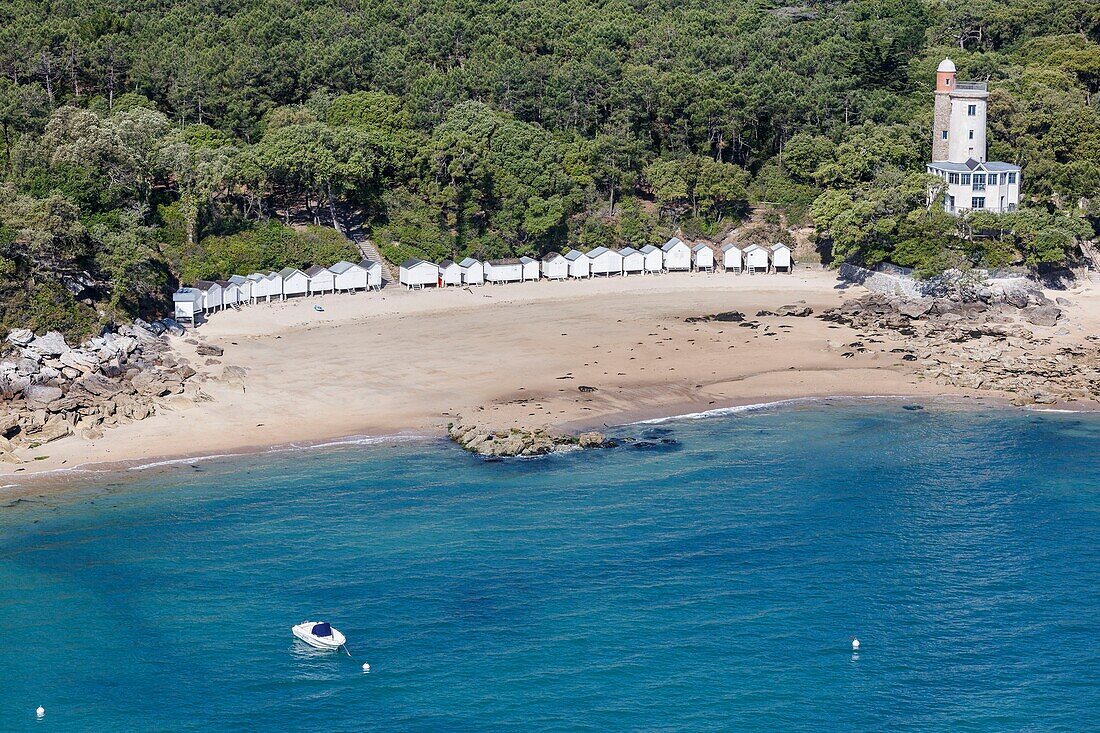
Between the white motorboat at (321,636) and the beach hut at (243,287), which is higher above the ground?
the beach hut at (243,287)

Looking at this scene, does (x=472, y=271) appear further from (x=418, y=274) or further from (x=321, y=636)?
(x=321, y=636)

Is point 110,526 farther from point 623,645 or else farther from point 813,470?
point 813,470

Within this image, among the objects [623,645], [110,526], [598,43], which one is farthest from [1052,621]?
[598,43]

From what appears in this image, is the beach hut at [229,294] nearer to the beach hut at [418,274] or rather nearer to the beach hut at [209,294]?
the beach hut at [209,294]

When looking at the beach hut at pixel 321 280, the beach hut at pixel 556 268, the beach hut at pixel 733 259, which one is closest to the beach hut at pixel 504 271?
the beach hut at pixel 556 268

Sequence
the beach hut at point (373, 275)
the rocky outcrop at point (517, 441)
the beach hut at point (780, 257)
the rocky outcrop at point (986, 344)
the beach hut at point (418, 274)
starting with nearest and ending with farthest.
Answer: the rocky outcrop at point (517, 441), the rocky outcrop at point (986, 344), the beach hut at point (373, 275), the beach hut at point (418, 274), the beach hut at point (780, 257)

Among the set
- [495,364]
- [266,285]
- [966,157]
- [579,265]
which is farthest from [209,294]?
[966,157]

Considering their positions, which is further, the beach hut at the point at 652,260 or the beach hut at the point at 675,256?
the beach hut at the point at 675,256
